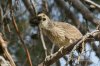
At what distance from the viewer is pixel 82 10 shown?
468 centimetres

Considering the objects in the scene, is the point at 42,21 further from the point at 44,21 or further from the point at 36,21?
the point at 36,21

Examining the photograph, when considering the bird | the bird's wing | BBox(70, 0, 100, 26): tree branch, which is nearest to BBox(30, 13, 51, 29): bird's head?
the bird

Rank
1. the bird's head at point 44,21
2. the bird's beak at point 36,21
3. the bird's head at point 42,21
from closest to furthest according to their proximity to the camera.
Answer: the bird's beak at point 36,21 < the bird's head at point 42,21 < the bird's head at point 44,21

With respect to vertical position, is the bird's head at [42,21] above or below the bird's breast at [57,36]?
above

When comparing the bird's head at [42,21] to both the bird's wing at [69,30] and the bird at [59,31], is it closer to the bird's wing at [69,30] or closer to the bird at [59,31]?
the bird at [59,31]

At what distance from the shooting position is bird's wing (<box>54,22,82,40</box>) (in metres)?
Result: 4.44

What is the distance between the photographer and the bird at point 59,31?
444cm

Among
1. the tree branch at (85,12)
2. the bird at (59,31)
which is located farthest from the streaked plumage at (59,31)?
the tree branch at (85,12)

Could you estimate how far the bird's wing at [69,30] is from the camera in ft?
14.6

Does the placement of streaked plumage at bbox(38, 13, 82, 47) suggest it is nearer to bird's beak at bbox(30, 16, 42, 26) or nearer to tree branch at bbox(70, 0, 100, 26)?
bird's beak at bbox(30, 16, 42, 26)

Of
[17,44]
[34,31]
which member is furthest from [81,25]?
[17,44]

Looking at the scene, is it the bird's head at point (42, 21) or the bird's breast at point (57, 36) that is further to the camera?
the bird's breast at point (57, 36)

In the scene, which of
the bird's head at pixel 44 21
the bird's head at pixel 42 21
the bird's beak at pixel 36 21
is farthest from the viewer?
the bird's head at pixel 44 21

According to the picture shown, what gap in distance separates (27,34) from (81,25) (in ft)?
2.55
